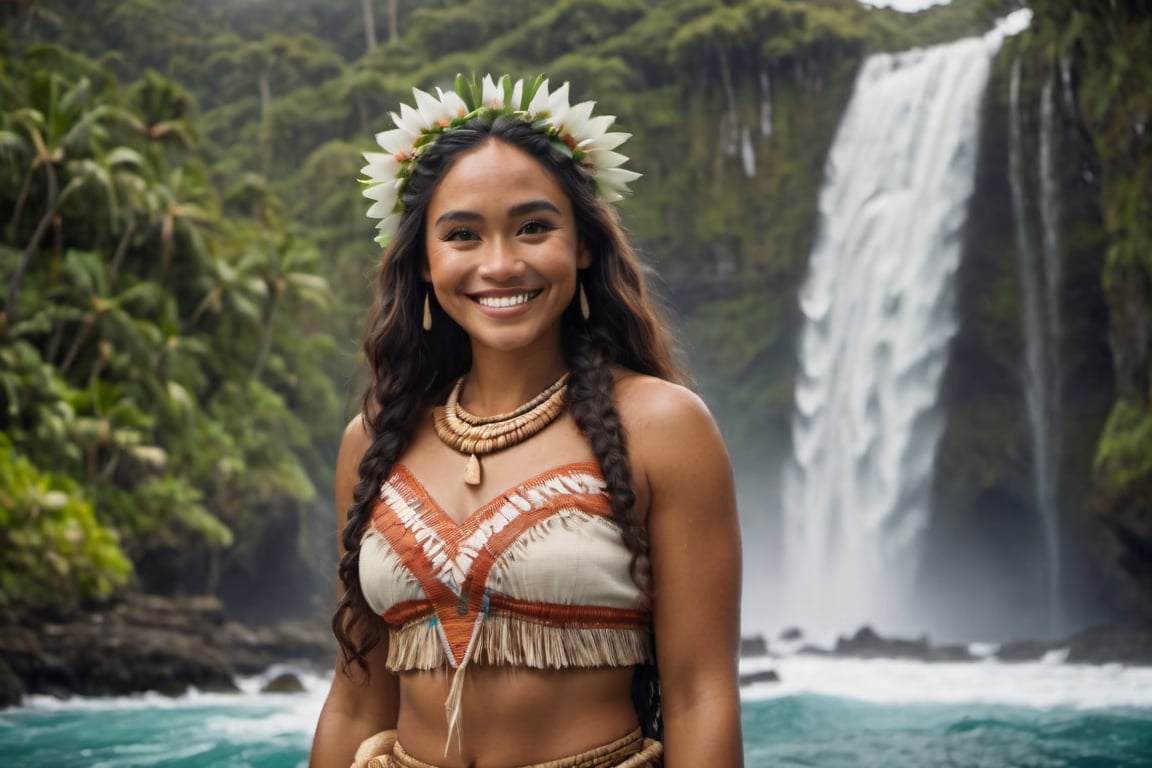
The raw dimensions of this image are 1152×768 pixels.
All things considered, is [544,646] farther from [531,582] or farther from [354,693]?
[354,693]

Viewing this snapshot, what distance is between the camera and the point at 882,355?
24844 millimetres

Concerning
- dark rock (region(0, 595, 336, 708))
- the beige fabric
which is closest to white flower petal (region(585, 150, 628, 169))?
the beige fabric

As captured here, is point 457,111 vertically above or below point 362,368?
above

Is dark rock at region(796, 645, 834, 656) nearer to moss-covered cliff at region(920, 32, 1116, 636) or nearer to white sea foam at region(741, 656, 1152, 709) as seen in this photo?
white sea foam at region(741, 656, 1152, 709)

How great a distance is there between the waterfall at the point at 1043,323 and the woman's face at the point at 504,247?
871 inches

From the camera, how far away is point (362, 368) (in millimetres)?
2793

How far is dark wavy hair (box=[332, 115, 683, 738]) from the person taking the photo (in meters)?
2.27

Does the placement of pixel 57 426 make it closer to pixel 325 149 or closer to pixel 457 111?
pixel 325 149

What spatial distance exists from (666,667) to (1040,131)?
22580mm

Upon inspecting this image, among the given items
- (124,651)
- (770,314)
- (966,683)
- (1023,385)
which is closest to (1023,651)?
(966,683)

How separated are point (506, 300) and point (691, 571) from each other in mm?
508

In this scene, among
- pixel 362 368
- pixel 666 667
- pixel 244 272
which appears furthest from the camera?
pixel 244 272

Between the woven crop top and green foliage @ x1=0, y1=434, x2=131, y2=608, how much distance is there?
49.9 feet

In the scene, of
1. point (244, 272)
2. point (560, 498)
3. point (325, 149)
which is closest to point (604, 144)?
point (560, 498)
